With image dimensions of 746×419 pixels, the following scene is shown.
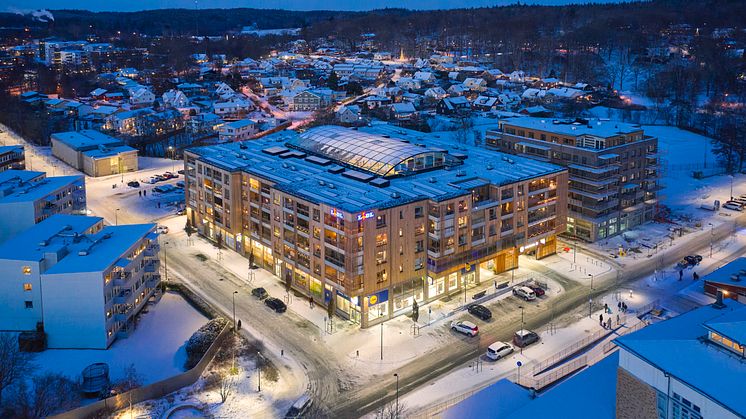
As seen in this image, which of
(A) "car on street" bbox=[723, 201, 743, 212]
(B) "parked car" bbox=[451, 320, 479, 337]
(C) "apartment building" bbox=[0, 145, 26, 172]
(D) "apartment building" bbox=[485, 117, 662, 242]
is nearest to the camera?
(B) "parked car" bbox=[451, 320, 479, 337]

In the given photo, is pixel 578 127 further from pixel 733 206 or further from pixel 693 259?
pixel 733 206

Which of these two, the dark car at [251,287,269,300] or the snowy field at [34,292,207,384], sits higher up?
the dark car at [251,287,269,300]

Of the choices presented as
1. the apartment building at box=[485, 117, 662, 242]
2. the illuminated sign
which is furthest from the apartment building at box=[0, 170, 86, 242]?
the apartment building at box=[485, 117, 662, 242]

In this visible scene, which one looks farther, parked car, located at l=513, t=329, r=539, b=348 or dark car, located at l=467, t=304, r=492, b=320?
dark car, located at l=467, t=304, r=492, b=320

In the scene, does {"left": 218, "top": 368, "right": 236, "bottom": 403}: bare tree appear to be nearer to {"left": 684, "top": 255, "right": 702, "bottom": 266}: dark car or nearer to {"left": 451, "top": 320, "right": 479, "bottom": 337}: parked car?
{"left": 451, "top": 320, "right": 479, "bottom": 337}: parked car

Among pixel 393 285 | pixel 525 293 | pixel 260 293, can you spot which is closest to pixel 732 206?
pixel 525 293

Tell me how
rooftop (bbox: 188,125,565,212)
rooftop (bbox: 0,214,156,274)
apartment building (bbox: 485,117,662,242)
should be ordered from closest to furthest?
rooftop (bbox: 0,214,156,274) → rooftop (bbox: 188,125,565,212) → apartment building (bbox: 485,117,662,242)

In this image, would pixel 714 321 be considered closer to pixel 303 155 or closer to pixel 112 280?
pixel 112 280

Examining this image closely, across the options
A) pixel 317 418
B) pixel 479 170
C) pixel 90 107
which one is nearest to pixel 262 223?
pixel 479 170
